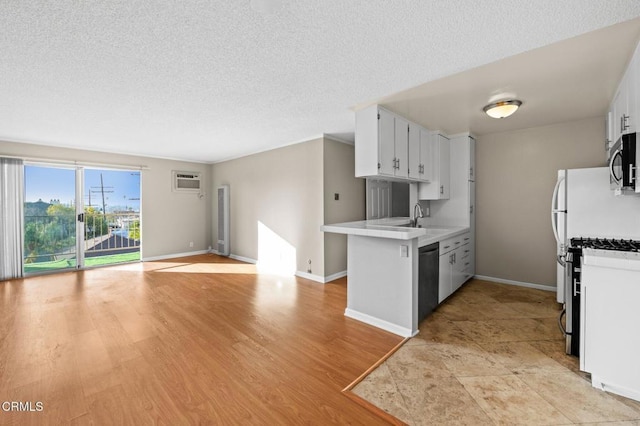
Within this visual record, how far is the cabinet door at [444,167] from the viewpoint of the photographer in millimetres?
4176

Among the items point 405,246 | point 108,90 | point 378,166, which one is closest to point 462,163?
point 378,166

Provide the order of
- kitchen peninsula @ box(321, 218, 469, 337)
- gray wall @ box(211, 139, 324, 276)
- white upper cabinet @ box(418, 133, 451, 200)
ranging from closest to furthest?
kitchen peninsula @ box(321, 218, 469, 337) → white upper cabinet @ box(418, 133, 451, 200) → gray wall @ box(211, 139, 324, 276)

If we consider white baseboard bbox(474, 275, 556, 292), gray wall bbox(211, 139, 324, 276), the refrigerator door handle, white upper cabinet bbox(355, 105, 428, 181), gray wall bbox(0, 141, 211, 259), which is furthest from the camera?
gray wall bbox(0, 141, 211, 259)

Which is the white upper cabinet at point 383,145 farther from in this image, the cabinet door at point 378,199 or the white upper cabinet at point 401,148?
the cabinet door at point 378,199

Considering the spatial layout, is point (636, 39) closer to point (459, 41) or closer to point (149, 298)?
point (459, 41)

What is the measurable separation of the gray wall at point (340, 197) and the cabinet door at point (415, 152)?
1.45m

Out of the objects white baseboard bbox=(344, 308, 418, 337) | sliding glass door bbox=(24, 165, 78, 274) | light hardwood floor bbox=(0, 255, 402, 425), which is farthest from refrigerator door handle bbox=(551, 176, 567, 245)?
sliding glass door bbox=(24, 165, 78, 274)

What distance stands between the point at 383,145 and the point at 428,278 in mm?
1523

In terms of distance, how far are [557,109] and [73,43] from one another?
4656mm

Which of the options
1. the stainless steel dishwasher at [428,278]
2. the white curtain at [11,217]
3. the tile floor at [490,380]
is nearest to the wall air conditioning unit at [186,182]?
the white curtain at [11,217]

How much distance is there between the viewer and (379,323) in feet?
9.41

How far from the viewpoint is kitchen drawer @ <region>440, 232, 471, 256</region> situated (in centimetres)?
335

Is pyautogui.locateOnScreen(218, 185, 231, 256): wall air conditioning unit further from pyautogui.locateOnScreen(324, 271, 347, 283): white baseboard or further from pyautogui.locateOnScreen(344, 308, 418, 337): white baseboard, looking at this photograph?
pyautogui.locateOnScreen(344, 308, 418, 337): white baseboard

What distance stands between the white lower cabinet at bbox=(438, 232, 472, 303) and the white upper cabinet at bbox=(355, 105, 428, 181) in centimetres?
103
